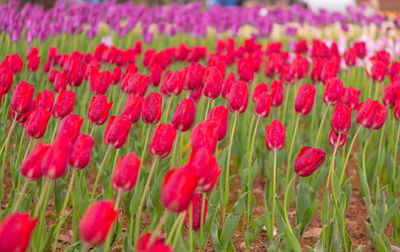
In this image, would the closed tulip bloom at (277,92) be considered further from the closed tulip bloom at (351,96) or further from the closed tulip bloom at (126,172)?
the closed tulip bloom at (126,172)

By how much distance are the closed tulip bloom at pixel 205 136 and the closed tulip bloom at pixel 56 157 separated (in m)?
0.32

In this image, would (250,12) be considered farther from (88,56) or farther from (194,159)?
(194,159)

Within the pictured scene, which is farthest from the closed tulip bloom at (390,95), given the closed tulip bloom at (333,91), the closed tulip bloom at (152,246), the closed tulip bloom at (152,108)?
the closed tulip bloom at (152,246)

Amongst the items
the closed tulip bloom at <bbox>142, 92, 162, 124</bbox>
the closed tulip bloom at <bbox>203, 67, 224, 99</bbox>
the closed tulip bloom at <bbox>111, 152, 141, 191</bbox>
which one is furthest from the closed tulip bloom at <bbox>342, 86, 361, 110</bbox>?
the closed tulip bloom at <bbox>111, 152, 141, 191</bbox>

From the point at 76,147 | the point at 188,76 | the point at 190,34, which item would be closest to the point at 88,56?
the point at 188,76

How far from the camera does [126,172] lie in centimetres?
130

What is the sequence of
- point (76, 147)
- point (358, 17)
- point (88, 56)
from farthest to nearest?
point (358, 17) < point (88, 56) < point (76, 147)

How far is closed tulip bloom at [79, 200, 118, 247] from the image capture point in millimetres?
1078

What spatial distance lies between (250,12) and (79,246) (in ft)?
27.3

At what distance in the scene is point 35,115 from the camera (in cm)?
171

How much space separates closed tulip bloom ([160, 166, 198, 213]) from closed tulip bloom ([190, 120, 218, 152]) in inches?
9.7

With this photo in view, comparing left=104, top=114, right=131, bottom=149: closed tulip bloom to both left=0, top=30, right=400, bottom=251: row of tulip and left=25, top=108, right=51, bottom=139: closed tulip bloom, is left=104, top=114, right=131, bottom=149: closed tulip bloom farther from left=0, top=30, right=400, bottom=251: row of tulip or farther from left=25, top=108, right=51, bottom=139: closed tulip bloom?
left=25, top=108, right=51, bottom=139: closed tulip bloom

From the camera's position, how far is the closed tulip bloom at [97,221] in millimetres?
1078

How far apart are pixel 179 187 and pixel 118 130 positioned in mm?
618
